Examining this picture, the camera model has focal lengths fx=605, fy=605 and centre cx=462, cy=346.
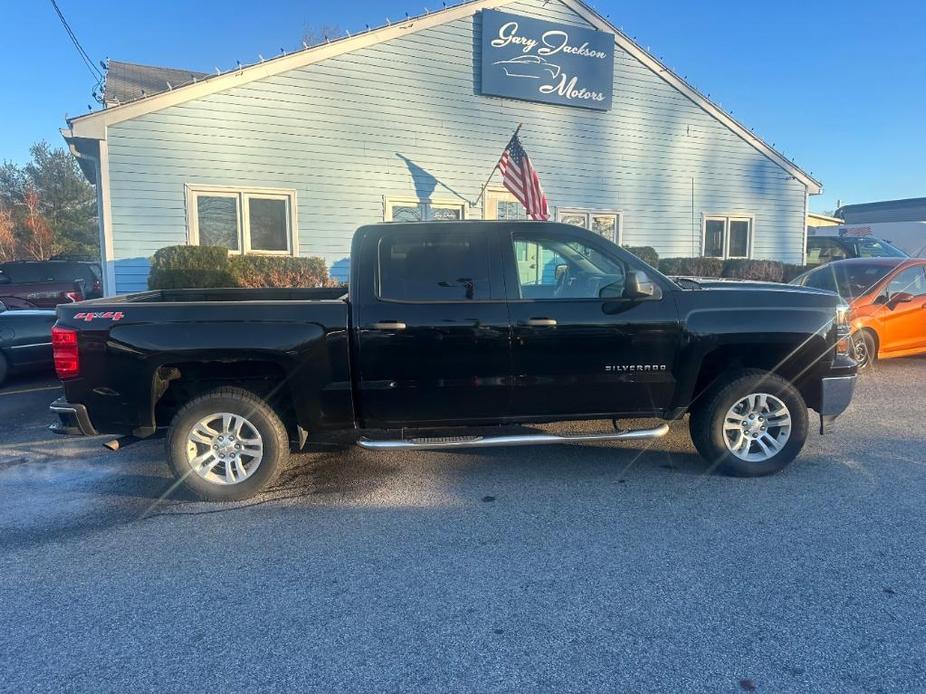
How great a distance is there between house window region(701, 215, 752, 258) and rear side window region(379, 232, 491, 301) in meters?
13.0

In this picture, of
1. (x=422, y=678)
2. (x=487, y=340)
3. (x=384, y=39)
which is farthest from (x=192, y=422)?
(x=384, y=39)

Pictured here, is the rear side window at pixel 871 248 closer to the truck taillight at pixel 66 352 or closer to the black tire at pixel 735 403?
the black tire at pixel 735 403

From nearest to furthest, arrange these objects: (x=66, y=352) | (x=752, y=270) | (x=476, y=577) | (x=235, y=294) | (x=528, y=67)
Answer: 1. (x=476, y=577)
2. (x=66, y=352)
3. (x=235, y=294)
4. (x=528, y=67)
5. (x=752, y=270)

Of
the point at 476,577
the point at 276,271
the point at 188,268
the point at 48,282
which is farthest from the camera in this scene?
the point at 48,282

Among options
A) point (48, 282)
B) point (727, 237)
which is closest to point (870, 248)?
point (727, 237)

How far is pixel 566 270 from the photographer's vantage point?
4617mm

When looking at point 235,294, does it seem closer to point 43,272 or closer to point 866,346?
point 866,346

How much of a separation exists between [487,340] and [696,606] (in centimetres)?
212

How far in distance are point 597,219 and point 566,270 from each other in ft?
34.5

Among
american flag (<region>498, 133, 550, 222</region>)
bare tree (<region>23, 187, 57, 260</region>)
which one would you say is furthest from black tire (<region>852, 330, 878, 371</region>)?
bare tree (<region>23, 187, 57, 260</region>)

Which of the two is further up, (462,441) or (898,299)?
(898,299)

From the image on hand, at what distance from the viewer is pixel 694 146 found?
601 inches

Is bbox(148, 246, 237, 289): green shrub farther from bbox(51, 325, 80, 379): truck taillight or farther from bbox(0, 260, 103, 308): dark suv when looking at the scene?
bbox(51, 325, 80, 379): truck taillight

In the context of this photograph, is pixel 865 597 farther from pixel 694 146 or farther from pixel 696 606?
pixel 694 146
